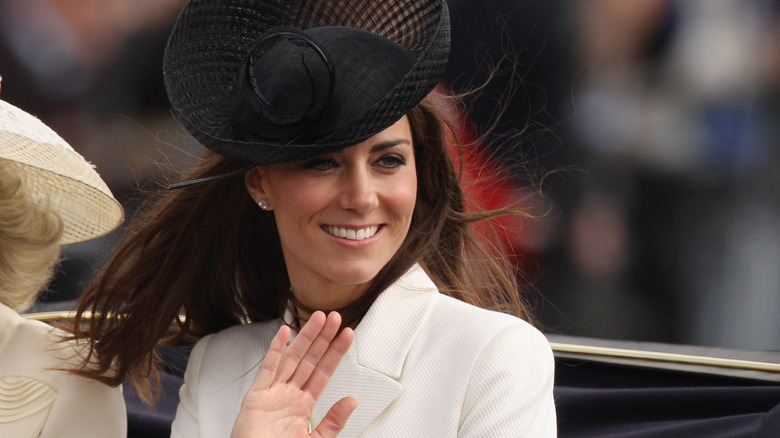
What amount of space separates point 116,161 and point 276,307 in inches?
49.0

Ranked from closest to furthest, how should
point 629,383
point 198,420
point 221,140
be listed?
point 221,140 → point 198,420 → point 629,383

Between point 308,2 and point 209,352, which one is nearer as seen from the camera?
point 308,2

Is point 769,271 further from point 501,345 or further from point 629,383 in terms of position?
point 501,345

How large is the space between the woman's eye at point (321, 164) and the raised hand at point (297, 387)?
0.32m

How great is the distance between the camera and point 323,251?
1.97 meters

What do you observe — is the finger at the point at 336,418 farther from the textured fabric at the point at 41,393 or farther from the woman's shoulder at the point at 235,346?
the textured fabric at the point at 41,393

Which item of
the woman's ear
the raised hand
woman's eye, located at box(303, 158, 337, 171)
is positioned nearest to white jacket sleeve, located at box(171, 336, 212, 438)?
the woman's ear

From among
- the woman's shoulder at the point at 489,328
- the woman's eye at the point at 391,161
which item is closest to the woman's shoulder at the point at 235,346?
the woman's shoulder at the point at 489,328

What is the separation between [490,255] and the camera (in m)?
2.46

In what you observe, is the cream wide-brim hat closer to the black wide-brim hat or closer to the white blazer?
the black wide-brim hat

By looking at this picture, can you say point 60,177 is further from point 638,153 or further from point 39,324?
point 638,153

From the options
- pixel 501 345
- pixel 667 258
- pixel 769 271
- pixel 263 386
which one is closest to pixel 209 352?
pixel 263 386

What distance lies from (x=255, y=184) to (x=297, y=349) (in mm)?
482

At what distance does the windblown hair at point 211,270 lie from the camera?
2342 mm
